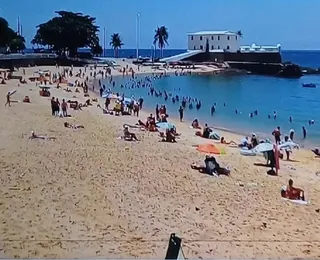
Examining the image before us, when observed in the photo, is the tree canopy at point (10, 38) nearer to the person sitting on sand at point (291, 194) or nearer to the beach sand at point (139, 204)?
the beach sand at point (139, 204)

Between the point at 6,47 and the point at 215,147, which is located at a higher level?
the point at 6,47

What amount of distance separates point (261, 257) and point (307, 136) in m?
10.8

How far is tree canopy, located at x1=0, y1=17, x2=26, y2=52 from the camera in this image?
28906 mm

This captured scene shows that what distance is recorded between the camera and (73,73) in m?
32.7

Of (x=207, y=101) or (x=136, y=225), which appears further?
(x=207, y=101)

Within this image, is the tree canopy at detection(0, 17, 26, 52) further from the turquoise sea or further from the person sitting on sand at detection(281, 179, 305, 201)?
the person sitting on sand at detection(281, 179, 305, 201)

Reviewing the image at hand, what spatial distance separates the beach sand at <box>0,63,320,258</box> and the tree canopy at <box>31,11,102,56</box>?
989 inches

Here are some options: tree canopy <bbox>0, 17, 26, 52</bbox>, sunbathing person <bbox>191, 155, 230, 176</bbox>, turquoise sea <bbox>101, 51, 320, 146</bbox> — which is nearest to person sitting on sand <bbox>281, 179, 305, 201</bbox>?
sunbathing person <bbox>191, 155, 230, 176</bbox>

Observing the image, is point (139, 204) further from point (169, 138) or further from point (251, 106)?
point (251, 106)

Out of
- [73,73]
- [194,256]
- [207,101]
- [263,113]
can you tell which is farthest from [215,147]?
[73,73]

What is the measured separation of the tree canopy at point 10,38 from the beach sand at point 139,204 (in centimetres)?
2095

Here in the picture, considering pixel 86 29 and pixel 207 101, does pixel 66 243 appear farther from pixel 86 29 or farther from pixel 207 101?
pixel 86 29

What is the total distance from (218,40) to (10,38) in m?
26.0

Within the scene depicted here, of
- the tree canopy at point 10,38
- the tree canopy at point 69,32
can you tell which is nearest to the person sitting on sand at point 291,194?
the tree canopy at point 10,38
